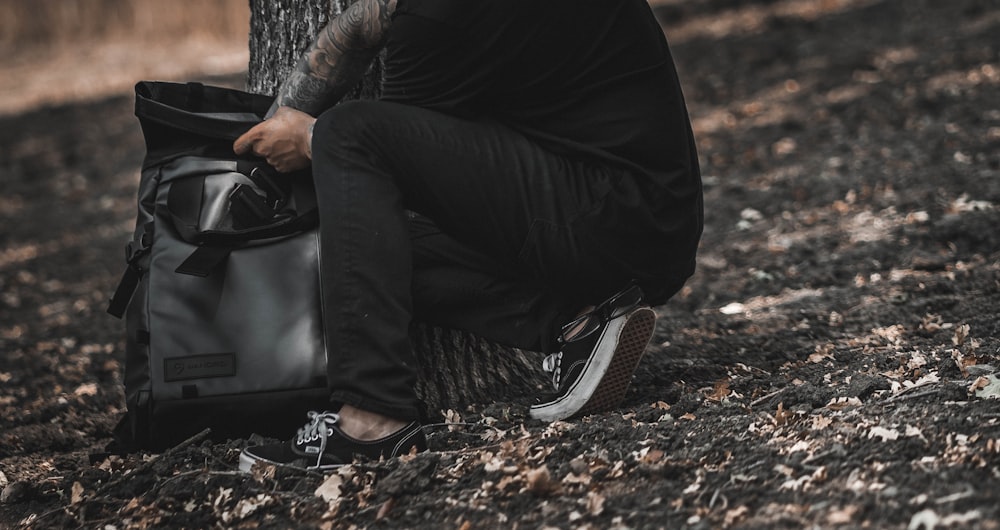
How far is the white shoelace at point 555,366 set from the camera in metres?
3.00

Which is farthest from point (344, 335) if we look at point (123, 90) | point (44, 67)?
point (44, 67)

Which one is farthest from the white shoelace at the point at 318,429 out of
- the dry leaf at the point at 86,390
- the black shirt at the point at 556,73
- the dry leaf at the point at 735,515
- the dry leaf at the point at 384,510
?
the dry leaf at the point at 86,390

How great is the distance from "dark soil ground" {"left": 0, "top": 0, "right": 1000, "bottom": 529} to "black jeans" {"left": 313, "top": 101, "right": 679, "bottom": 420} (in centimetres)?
28

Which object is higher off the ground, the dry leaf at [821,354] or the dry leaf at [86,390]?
the dry leaf at [821,354]

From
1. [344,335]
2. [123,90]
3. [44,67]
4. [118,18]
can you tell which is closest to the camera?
[344,335]

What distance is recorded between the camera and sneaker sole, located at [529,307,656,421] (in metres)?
2.88

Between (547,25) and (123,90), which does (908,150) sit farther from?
(123,90)

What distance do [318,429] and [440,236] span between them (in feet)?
2.31

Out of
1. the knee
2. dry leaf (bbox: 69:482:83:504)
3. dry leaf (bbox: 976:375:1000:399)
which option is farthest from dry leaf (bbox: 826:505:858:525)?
dry leaf (bbox: 69:482:83:504)

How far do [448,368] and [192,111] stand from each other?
1116 mm

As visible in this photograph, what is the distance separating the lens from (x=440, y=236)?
301cm

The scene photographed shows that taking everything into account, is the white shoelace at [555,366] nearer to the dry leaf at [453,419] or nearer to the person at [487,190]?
the person at [487,190]

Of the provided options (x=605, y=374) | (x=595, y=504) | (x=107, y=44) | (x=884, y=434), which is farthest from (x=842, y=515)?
(x=107, y=44)

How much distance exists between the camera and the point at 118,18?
13969mm
